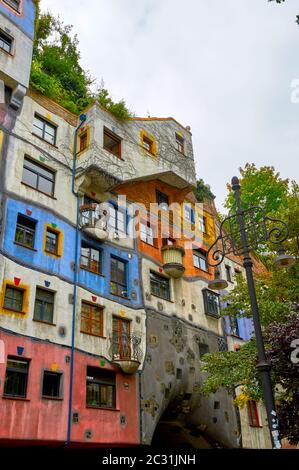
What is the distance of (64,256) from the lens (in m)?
16.1

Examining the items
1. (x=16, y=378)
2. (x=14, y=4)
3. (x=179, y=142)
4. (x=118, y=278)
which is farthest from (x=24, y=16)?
(x=16, y=378)

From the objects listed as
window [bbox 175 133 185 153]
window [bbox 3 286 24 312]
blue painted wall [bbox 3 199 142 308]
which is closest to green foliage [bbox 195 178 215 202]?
window [bbox 175 133 185 153]

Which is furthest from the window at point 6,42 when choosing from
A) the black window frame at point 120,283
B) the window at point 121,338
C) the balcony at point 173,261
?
the window at point 121,338

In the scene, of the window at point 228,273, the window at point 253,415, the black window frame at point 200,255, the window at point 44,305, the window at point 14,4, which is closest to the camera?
the window at point 44,305

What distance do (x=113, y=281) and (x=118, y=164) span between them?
16.7ft

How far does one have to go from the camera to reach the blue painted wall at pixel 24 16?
57.4 ft

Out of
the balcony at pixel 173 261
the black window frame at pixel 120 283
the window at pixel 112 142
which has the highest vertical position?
the window at pixel 112 142

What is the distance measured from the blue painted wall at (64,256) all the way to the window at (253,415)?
850 cm

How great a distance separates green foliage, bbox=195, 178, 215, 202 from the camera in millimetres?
28156

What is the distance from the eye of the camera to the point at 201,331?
20.9 m

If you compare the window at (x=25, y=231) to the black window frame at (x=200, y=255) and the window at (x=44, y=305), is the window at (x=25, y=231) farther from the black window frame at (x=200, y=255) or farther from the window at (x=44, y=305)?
the black window frame at (x=200, y=255)

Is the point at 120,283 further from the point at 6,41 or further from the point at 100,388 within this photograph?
the point at 6,41

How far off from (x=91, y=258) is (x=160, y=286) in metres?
4.07

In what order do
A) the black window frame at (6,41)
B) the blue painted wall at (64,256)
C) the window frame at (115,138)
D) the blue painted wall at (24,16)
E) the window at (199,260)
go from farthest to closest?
the window at (199,260), the window frame at (115,138), the blue painted wall at (24,16), the black window frame at (6,41), the blue painted wall at (64,256)
